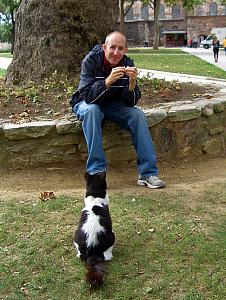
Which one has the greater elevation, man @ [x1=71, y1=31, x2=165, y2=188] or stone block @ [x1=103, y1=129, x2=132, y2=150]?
man @ [x1=71, y1=31, x2=165, y2=188]

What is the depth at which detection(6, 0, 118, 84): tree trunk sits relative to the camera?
23.5 ft

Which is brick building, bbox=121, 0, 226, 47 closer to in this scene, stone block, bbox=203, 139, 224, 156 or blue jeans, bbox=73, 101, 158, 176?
stone block, bbox=203, 139, 224, 156

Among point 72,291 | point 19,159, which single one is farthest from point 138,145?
point 72,291

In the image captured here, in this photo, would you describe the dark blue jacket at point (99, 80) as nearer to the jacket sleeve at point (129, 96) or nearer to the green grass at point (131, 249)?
the jacket sleeve at point (129, 96)

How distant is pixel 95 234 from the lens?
11.3ft

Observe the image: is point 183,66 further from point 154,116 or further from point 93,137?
point 93,137

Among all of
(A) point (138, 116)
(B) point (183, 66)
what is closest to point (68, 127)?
(A) point (138, 116)

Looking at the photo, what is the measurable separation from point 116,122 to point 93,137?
2.11 feet

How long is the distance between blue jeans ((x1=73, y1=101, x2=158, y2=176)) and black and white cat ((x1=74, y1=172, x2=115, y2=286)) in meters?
1.04

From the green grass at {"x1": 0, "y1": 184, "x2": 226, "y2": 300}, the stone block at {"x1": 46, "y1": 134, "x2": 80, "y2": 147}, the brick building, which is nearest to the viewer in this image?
the green grass at {"x1": 0, "y1": 184, "x2": 226, "y2": 300}

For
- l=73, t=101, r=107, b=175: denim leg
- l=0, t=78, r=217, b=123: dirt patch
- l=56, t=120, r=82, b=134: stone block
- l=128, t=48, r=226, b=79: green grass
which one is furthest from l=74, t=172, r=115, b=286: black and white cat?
l=128, t=48, r=226, b=79: green grass

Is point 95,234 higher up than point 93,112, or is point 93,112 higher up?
point 93,112

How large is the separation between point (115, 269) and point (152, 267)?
26cm

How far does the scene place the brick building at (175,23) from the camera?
72.9 m
